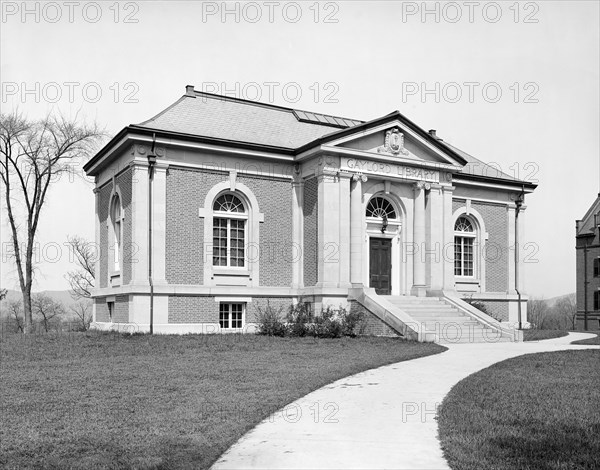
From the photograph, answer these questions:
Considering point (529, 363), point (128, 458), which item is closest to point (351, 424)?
point (128, 458)

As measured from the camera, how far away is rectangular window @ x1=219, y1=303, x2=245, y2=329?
2564cm

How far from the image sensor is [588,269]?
200ft

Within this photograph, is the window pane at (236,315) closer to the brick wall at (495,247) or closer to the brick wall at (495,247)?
the brick wall at (495,247)

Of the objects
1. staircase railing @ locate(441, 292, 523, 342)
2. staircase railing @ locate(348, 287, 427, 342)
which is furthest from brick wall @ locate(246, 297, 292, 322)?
staircase railing @ locate(441, 292, 523, 342)

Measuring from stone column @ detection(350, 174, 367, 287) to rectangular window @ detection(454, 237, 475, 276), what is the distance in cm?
761

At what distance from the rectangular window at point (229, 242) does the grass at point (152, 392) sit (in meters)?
5.71

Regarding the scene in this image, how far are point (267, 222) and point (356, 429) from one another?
18.7 metres

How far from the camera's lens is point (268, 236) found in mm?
26625

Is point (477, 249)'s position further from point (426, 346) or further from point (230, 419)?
point (230, 419)

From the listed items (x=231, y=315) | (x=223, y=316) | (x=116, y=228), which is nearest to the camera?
(x=223, y=316)

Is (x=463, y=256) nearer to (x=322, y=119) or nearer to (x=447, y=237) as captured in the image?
(x=447, y=237)

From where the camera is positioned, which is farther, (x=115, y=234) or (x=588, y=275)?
(x=588, y=275)

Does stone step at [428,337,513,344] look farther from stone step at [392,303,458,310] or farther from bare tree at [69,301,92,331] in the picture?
bare tree at [69,301,92,331]

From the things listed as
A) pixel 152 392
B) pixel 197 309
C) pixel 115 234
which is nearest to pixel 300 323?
pixel 197 309
